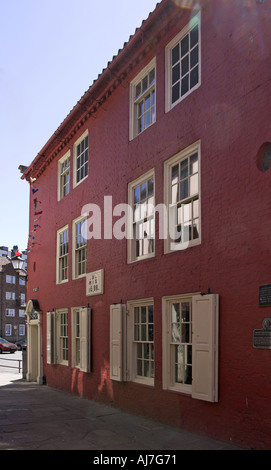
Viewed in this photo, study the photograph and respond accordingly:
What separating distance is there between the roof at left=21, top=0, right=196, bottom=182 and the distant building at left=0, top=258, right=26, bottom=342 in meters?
45.9

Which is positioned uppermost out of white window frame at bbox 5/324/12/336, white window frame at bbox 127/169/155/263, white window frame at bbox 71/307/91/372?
white window frame at bbox 127/169/155/263

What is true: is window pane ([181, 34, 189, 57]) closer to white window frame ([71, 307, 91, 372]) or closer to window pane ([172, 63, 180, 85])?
window pane ([172, 63, 180, 85])

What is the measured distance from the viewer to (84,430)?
8.82 m

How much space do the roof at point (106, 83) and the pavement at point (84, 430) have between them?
7.42 m

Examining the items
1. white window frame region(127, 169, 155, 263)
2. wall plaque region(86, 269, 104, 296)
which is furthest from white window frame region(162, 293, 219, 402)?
wall plaque region(86, 269, 104, 296)

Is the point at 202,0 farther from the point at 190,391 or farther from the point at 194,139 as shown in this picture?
the point at 190,391

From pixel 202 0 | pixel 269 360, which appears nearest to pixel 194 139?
pixel 202 0

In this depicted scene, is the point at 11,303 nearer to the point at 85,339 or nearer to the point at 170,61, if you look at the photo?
the point at 85,339

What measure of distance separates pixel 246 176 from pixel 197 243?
1628 millimetres

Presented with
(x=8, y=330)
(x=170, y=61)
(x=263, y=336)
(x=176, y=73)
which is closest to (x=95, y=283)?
(x=176, y=73)

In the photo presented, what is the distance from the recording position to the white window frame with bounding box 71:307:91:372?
12531 mm

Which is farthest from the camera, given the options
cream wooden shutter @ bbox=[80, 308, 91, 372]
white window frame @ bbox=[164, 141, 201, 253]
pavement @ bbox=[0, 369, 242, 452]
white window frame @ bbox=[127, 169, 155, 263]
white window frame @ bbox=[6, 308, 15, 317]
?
white window frame @ bbox=[6, 308, 15, 317]

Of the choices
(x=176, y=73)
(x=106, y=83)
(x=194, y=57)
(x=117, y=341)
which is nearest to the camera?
(x=194, y=57)

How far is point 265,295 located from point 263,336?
549mm
